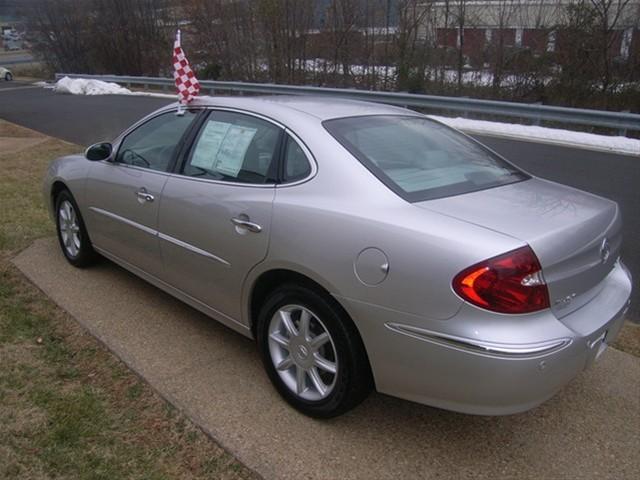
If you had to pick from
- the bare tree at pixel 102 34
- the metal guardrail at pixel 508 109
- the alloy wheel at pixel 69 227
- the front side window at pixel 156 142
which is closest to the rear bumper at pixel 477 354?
the front side window at pixel 156 142

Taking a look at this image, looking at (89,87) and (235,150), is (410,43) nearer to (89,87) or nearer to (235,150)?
(89,87)

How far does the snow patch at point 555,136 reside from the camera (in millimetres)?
10656

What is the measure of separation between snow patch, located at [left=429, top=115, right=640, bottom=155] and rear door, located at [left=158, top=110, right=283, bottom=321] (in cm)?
775

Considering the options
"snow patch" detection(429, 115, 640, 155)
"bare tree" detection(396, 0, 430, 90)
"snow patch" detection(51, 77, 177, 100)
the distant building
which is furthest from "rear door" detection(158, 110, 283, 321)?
"snow patch" detection(51, 77, 177, 100)

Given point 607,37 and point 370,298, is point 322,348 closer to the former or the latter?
point 370,298

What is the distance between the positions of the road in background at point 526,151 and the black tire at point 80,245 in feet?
13.7

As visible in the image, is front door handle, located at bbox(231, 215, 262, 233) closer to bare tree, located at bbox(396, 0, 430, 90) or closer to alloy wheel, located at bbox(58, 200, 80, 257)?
alloy wheel, located at bbox(58, 200, 80, 257)

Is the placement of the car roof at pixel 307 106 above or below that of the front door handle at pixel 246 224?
above

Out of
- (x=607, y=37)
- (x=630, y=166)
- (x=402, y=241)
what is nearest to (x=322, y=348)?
(x=402, y=241)

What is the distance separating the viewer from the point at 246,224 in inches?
121

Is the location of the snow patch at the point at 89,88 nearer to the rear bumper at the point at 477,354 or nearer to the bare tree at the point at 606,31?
the bare tree at the point at 606,31

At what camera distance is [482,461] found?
2.69m

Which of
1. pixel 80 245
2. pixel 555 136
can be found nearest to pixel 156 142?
pixel 80 245

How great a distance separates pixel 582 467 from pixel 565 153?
833cm
